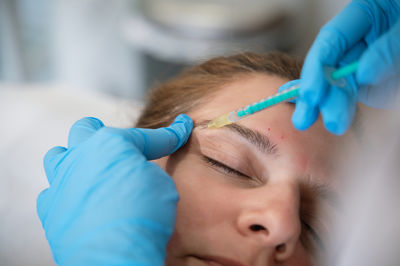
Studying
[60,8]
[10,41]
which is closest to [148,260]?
[10,41]

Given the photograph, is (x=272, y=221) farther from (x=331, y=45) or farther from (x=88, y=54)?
(x=88, y=54)

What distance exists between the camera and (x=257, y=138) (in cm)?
92

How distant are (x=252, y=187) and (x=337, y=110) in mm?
254

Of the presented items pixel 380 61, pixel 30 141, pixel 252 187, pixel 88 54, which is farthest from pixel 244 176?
pixel 88 54

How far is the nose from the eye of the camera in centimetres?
79

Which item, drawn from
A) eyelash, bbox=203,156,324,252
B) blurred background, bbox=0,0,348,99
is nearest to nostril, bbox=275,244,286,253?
eyelash, bbox=203,156,324,252

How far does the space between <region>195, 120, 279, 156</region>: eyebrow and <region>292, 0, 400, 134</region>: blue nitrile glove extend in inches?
4.6

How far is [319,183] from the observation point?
3.07 ft

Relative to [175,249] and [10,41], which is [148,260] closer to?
[175,249]

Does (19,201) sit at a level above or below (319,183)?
below

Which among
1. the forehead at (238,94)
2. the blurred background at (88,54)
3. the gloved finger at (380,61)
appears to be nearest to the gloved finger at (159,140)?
the forehead at (238,94)

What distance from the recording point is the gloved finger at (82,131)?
34.8 inches

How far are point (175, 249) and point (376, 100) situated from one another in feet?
1.70

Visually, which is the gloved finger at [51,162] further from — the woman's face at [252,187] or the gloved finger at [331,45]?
the gloved finger at [331,45]
